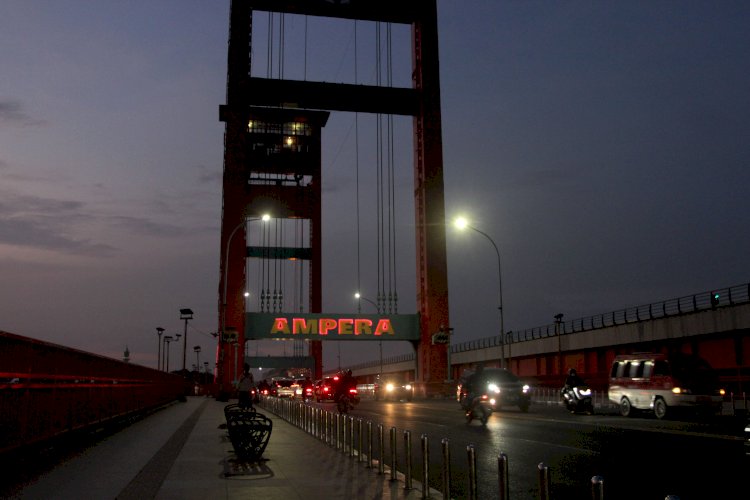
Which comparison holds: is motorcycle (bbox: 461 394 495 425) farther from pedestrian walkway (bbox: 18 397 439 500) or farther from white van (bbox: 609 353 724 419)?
pedestrian walkway (bbox: 18 397 439 500)

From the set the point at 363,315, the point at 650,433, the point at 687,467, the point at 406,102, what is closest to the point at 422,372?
the point at 363,315

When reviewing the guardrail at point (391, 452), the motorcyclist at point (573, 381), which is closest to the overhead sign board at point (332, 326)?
the motorcyclist at point (573, 381)

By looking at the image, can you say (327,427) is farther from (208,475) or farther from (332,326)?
(332,326)

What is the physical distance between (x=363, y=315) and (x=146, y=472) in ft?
146

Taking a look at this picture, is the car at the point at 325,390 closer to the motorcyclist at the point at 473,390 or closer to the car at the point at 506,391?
the car at the point at 506,391

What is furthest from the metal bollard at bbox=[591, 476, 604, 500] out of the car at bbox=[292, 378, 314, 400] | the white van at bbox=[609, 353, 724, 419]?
the car at bbox=[292, 378, 314, 400]

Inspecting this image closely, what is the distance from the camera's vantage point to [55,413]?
1309 centimetres

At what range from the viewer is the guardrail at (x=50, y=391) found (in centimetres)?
1037

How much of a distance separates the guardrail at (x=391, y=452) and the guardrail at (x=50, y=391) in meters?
4.76

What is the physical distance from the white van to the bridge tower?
78.8 feet

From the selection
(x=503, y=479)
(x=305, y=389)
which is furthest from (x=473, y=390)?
(x=305, y=389)

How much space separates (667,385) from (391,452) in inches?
682

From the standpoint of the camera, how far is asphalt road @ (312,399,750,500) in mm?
10562

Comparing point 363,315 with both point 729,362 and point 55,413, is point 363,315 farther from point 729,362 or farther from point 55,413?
point 55,413
